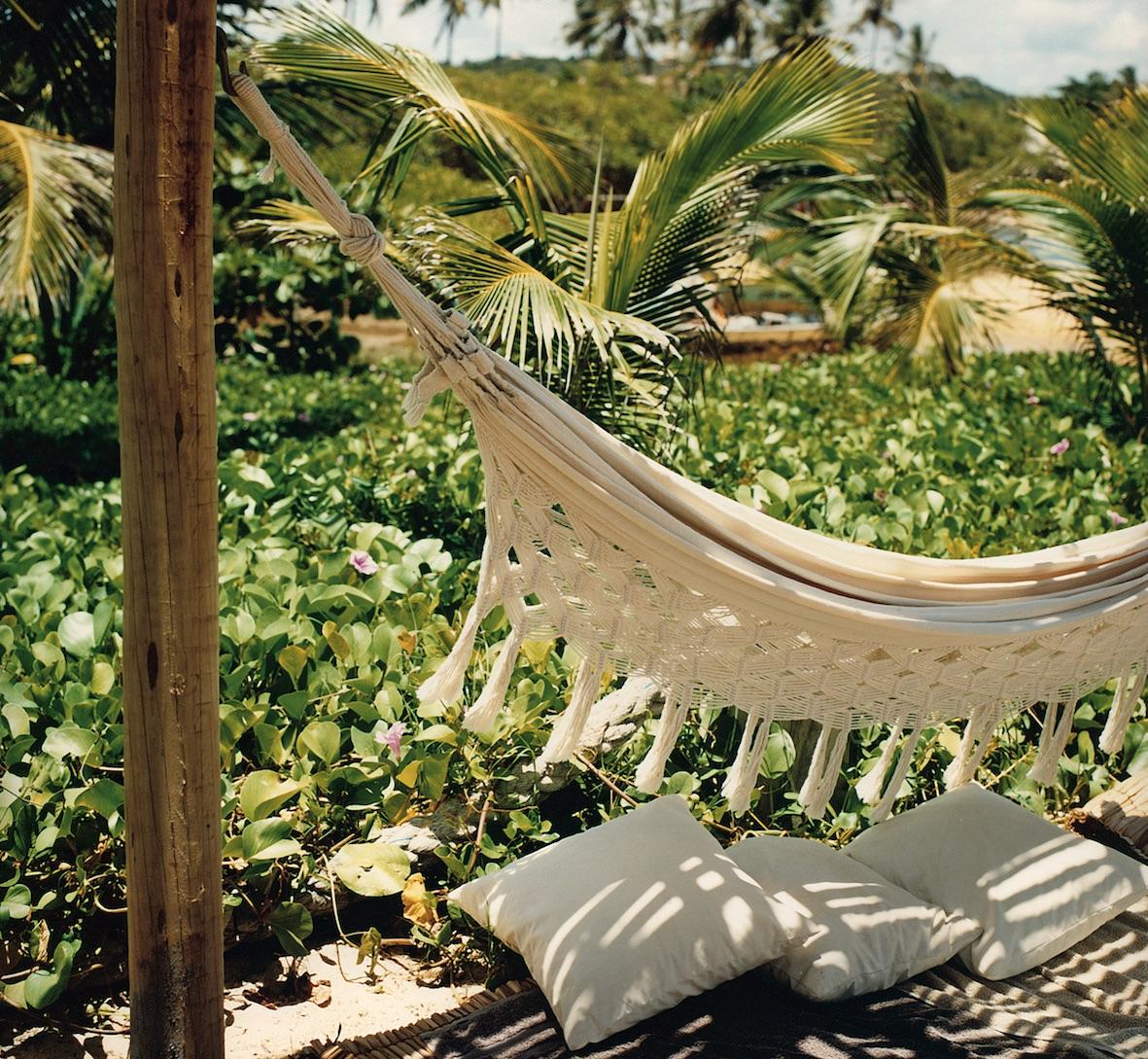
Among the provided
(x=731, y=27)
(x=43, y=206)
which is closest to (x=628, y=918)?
(x=43, y=206)

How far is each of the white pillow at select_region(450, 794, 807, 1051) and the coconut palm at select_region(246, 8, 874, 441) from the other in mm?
1123

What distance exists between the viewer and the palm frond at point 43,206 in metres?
3.88

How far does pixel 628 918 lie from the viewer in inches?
57.4

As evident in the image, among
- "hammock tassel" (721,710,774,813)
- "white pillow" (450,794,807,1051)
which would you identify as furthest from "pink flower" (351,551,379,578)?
"hammock tassel" (721,710,774,813)

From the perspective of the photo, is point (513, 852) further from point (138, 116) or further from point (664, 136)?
point (664, 136)

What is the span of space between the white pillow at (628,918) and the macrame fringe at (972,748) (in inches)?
18.3

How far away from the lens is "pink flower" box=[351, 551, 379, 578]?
2346 mm

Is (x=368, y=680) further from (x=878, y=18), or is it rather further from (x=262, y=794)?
(x=878, y=18)

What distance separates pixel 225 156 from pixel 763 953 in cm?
577

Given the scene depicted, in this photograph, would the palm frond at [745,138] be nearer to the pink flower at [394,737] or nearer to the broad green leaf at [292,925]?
the pink flower at [394,737]

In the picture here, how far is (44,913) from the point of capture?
1482 millimetres

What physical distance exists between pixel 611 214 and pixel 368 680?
1.37m

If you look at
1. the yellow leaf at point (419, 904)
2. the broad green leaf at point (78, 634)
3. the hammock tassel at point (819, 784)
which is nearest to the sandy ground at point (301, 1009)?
the yellow leaf at point (419, 904)

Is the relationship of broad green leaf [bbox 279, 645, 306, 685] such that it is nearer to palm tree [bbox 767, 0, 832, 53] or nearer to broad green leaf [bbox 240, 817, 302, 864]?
broad green leaf [bbox 240, 817, 302, 864]
